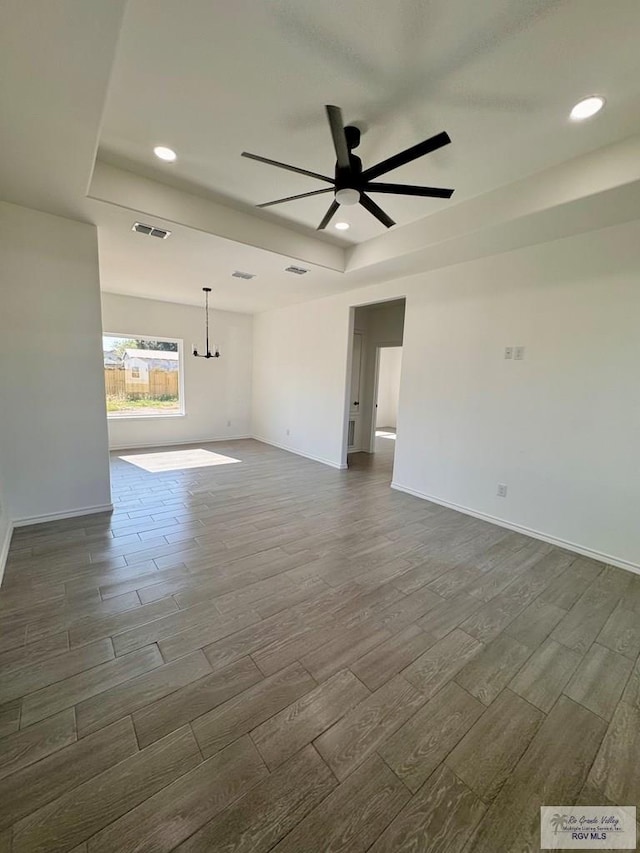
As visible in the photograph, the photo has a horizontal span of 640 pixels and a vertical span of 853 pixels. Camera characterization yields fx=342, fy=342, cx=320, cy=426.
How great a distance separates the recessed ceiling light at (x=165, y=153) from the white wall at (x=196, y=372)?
4.15 m

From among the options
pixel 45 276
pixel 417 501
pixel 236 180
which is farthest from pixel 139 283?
pixel 417 501

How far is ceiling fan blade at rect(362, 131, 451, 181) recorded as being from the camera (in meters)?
1.82

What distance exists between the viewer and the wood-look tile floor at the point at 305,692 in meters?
1.15

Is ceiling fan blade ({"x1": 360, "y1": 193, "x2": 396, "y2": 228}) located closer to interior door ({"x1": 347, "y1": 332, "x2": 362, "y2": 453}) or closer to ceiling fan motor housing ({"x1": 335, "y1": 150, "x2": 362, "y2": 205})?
ceiling fan motor housing ({"x1": 335, "y1": 150, "x2": 362, "y2": 205})

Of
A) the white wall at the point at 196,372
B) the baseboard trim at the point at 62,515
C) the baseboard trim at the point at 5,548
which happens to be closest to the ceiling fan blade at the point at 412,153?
the baseboard trim at the point at 5,548

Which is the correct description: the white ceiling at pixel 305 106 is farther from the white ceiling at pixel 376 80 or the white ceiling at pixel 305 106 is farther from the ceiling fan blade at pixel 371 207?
the ceiling fan blade at pixel 371 207

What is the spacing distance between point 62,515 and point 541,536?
4.66m

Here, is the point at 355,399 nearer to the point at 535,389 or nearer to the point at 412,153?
the point at 535,389

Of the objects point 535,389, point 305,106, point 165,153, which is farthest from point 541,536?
point 165,153

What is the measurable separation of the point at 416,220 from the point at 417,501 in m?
3.10

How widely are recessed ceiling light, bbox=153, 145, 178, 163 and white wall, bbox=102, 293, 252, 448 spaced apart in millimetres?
4149

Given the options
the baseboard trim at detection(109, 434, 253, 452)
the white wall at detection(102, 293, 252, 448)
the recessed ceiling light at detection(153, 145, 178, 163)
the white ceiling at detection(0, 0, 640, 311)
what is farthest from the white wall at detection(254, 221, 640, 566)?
the baseboard trim at detection(109, 434, 253, 452)

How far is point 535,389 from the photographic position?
327cm

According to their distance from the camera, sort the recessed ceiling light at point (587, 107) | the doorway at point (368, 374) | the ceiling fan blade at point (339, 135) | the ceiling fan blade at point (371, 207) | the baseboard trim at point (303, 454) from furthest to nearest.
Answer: the doorway at point (368, 374), the baseboard trim at point (303, 454), the ceiling fan blade at point (371, 207), the recessed ceiling light at point (587, 107), the ceiling fan blade at point (339, 135)
